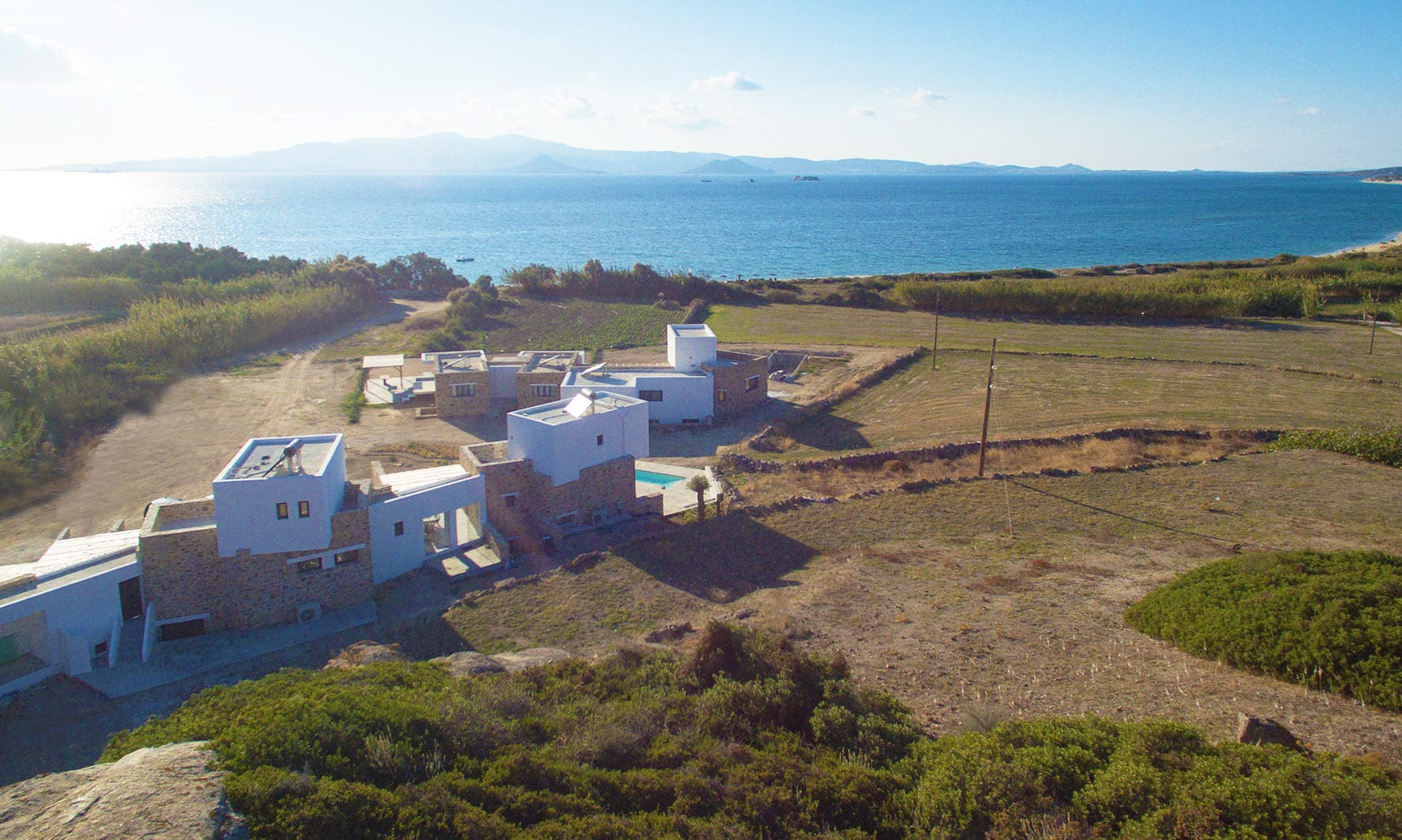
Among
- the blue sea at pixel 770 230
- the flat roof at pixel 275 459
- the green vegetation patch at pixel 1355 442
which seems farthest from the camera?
the blue sea at pixel 770 230

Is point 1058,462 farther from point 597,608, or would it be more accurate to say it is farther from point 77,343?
point 77,343

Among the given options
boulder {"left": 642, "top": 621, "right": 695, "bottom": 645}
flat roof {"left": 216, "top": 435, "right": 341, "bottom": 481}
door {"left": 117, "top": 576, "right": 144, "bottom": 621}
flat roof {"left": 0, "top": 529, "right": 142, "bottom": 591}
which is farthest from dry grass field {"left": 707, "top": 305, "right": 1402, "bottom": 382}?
door {"left": 117, "top": 576, "right": 144, "bottom": 621}

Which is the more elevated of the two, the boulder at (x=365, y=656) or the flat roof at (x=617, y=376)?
the flat roof at (x=617, y=376)

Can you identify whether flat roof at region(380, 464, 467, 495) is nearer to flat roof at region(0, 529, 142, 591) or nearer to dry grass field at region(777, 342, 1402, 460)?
flat roof at region(0, 529, 142, 591)

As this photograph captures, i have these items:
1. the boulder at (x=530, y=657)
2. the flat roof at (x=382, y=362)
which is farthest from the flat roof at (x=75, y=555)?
the flat roof at (x=382, y=362)

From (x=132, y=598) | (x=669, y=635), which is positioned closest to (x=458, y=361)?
(x=132, y=598)

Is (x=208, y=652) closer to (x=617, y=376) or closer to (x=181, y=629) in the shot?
(x=181, y=629)

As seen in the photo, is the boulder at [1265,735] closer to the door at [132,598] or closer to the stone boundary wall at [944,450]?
the stone boundary wall at [944,450]
